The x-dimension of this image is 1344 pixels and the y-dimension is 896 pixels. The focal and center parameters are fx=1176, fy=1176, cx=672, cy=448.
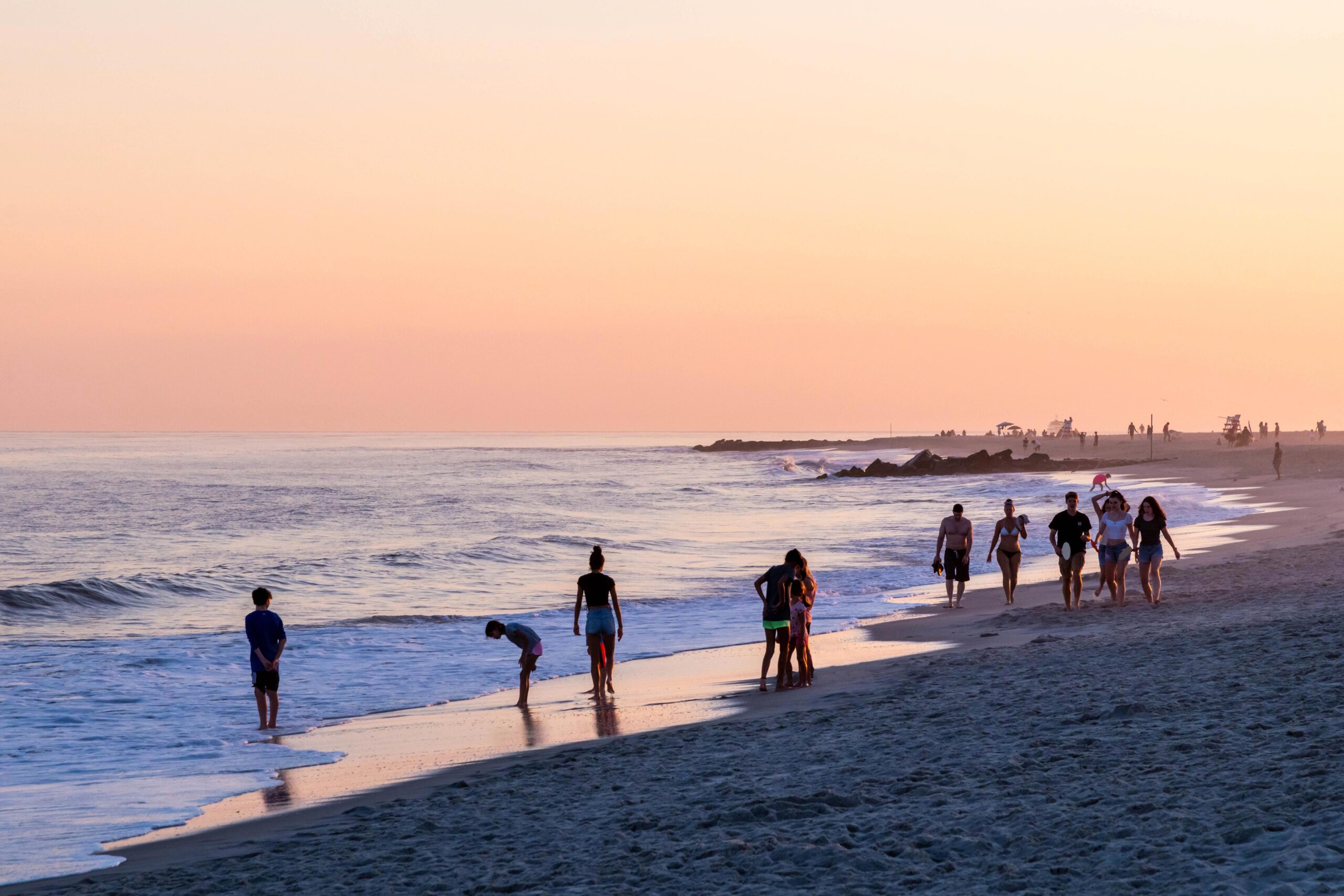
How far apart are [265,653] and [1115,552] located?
10.4m

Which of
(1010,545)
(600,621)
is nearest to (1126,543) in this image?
(1010,545)

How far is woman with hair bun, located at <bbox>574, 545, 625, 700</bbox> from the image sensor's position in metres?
11.7

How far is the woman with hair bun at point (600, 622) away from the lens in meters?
11.7

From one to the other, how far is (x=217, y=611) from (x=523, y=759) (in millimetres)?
13086

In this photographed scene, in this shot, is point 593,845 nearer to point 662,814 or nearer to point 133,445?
point 662,814

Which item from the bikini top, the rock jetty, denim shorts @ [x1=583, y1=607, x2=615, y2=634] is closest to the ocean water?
denim shorts @ [x1=583, y1=607, x2=615, y2=634]

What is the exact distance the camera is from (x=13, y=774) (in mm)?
9234

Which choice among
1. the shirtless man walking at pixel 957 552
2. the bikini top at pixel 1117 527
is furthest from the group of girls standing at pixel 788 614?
the shirtless man walking at pixel 957 552

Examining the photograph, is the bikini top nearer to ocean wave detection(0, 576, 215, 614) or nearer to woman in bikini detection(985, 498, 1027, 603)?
woman in bikini detection(985, 498, 1027, 603)

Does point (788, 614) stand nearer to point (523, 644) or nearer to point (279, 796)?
point (523, 644)

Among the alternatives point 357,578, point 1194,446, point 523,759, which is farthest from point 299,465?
point 523,759

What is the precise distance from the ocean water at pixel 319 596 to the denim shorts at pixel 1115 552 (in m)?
3.66

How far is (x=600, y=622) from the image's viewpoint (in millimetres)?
11719

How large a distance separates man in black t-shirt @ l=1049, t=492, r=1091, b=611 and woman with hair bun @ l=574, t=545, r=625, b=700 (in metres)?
6.20
